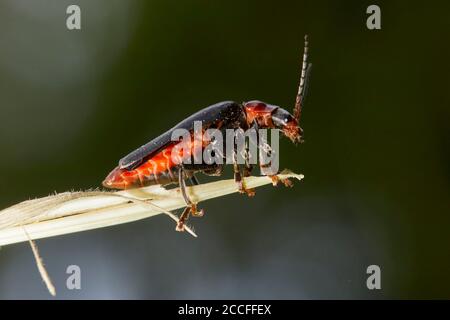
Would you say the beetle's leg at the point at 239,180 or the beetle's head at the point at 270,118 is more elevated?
the beetle's head at the point at 270,118

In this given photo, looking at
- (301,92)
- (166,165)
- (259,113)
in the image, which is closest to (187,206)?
(166,165)

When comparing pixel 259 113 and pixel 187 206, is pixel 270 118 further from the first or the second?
pixel 187 206

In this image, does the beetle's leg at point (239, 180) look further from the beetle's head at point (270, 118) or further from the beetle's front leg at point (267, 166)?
the beetle's head at point (270, 118)

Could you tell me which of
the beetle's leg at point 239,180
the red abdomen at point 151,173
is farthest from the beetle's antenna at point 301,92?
the red abdomen at point 151,173

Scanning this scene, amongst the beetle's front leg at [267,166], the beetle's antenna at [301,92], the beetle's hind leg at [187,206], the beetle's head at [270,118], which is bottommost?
the beetle's hind leg at [187,206]

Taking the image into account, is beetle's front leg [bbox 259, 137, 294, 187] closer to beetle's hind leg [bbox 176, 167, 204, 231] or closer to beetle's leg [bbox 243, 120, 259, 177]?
beetle's leg [bbox 243, 120, 259, 177]

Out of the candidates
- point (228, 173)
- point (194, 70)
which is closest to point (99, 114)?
point (194, 70)

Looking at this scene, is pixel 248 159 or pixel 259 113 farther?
pixel 259 113

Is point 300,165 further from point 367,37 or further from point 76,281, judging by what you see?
point 76,281
